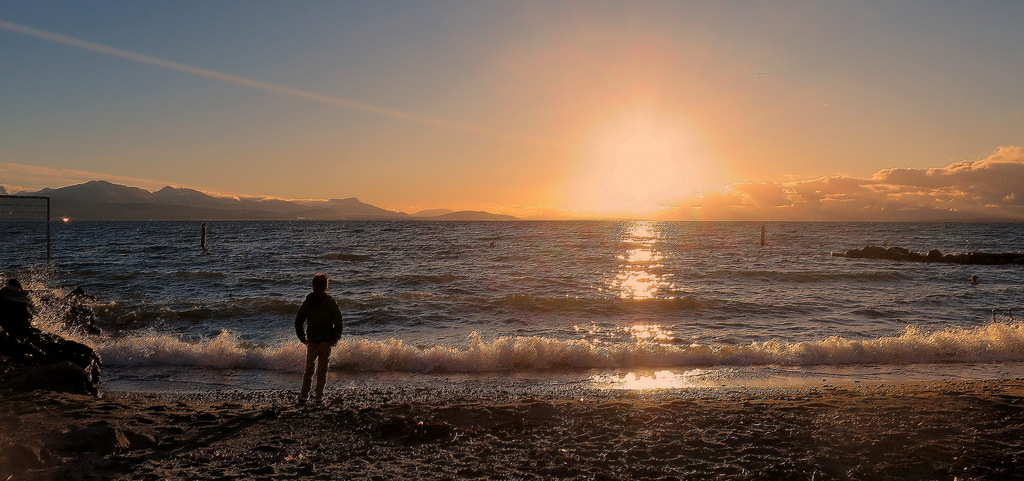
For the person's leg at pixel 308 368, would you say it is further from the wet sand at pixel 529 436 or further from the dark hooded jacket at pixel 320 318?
the wet sand at pixel 529 436

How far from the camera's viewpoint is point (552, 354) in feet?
40.7

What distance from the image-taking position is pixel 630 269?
132 feet

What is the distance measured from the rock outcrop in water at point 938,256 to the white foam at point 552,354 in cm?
4265

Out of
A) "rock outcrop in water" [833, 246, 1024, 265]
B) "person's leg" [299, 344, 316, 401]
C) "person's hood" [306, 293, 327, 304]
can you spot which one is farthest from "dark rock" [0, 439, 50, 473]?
"rock outcrop in water" [833, 246, 1024, 265]

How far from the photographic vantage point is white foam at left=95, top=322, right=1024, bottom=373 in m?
12.2

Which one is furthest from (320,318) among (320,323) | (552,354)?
(552,354)

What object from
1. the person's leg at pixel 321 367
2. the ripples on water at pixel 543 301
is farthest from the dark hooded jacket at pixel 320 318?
the ripples on water at pixel 543 301

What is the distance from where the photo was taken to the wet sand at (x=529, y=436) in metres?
5.88

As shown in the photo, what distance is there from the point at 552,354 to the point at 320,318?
5424mm

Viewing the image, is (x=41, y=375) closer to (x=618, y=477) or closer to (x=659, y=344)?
(x=618, y=477)

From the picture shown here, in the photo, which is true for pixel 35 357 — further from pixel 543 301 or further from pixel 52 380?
pixel 543 301

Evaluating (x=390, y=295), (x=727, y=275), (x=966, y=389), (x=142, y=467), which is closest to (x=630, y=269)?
(x=727, y=275)

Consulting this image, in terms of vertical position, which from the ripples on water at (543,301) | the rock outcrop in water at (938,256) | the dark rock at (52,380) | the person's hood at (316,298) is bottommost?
the ripples on water at (543,301)

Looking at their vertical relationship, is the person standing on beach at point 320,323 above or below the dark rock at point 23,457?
above
